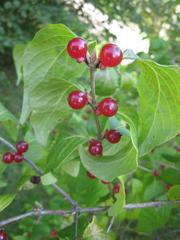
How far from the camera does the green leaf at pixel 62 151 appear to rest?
2.76 feet

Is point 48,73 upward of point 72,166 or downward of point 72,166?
upward

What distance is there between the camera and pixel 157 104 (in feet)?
2.45

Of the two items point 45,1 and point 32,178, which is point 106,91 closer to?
point 32,178

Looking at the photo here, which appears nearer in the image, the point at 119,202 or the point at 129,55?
the point at 129,55

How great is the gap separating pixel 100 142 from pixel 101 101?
0.13m

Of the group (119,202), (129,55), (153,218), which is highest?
(129,55)

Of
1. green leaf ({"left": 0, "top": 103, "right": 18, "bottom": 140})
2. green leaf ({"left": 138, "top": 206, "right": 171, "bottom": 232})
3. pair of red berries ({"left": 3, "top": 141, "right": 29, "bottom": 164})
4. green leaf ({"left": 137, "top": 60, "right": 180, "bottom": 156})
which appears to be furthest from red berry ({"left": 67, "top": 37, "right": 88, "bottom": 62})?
green leaf ({"left": 138, "top": 206, "right": 171, "bottom": 232})

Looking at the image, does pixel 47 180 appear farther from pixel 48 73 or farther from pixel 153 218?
pixel 153 218

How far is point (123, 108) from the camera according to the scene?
0.87 metres

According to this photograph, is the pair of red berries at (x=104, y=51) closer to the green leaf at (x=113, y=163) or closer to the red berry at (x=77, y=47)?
the red berry at (x=77, y=47)

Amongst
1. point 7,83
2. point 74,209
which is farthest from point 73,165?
point 7,83

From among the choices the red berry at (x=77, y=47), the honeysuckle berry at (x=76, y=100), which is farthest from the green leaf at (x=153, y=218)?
the red berry at (x=77, y=47)

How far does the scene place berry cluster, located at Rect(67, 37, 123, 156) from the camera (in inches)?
27.0

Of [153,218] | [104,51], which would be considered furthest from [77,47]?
[153,218]
